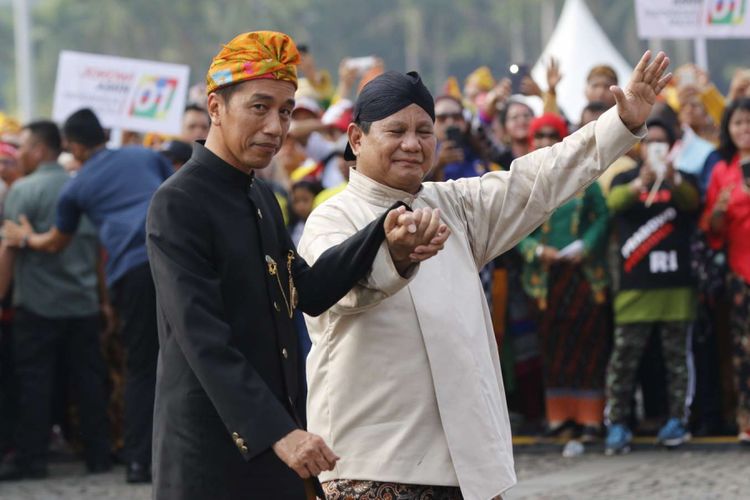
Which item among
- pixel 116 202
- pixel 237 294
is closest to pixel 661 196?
pixel 116 202

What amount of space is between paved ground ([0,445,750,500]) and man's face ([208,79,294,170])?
448 cm

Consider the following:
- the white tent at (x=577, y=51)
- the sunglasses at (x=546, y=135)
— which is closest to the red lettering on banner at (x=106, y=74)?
the sunglasses at (x=546, y=135)

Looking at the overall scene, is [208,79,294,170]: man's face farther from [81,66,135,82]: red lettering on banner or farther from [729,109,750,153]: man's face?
[81,66,135,82]: red lettering on banner

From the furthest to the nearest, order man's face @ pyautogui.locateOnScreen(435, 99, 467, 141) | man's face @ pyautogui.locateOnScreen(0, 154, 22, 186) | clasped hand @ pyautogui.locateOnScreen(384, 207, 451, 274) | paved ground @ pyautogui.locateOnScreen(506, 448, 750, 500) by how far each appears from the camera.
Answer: man's face @ pyautogui.locateOnScreen(0, 154, 22, 186) → man's face @ pyautogui.locateOnScreen(435, 99, 467, 141) → paved ground @ pyautogui.locateOnScreen(506, 448, 750, 500) → clasped hand @ pyautogui.locateOnScreen(384, 207, 451, 274)

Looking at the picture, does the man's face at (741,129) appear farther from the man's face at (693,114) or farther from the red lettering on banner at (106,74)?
the red lettering on banner at (106,74)

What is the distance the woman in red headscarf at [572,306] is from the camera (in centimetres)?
987

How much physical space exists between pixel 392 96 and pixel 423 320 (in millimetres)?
670

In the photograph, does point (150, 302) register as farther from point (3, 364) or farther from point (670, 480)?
point (670, 480)

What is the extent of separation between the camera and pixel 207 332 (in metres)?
3.87

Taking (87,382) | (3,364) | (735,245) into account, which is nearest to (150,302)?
(87,382)

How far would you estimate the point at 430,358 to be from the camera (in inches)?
175

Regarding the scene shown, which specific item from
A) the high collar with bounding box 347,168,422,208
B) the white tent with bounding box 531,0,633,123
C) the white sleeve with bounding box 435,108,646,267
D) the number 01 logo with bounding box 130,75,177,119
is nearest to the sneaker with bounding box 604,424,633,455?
the number 01 logo with bounding box 130,75,177,119

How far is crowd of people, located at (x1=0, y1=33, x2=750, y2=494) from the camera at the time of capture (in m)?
9.52

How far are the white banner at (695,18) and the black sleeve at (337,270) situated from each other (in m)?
7.67
